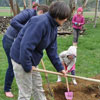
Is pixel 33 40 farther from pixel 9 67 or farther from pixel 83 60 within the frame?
pixel 83 60

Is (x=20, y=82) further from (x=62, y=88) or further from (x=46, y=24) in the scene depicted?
(x=62, y=88)

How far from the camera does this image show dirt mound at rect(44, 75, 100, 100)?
165 inches

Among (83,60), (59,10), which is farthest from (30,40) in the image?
(83,60)

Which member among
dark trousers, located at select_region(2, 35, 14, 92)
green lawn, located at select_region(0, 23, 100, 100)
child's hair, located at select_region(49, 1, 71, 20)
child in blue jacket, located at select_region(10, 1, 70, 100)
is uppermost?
child's hair, located at select_region(49, 1, 71, 20)

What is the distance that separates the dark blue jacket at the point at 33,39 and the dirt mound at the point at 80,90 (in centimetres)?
182

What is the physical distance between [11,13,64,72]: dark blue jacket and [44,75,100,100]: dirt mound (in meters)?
1.82

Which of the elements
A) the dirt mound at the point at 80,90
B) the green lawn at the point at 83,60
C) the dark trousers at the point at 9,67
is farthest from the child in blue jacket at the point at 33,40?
the dirt mound at the point at 80,90

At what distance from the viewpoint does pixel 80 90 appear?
4.48 meters

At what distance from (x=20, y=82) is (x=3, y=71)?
8.84ft

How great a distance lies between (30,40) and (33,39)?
0.04 m

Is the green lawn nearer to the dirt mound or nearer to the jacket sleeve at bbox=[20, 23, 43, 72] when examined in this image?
the dirt mound

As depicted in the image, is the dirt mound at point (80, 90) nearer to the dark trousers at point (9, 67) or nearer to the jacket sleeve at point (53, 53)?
the dark trousers at point (9, 67)

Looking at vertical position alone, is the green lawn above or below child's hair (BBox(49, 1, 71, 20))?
below

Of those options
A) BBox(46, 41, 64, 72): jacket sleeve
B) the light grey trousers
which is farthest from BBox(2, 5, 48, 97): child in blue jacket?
the light grey trousers
